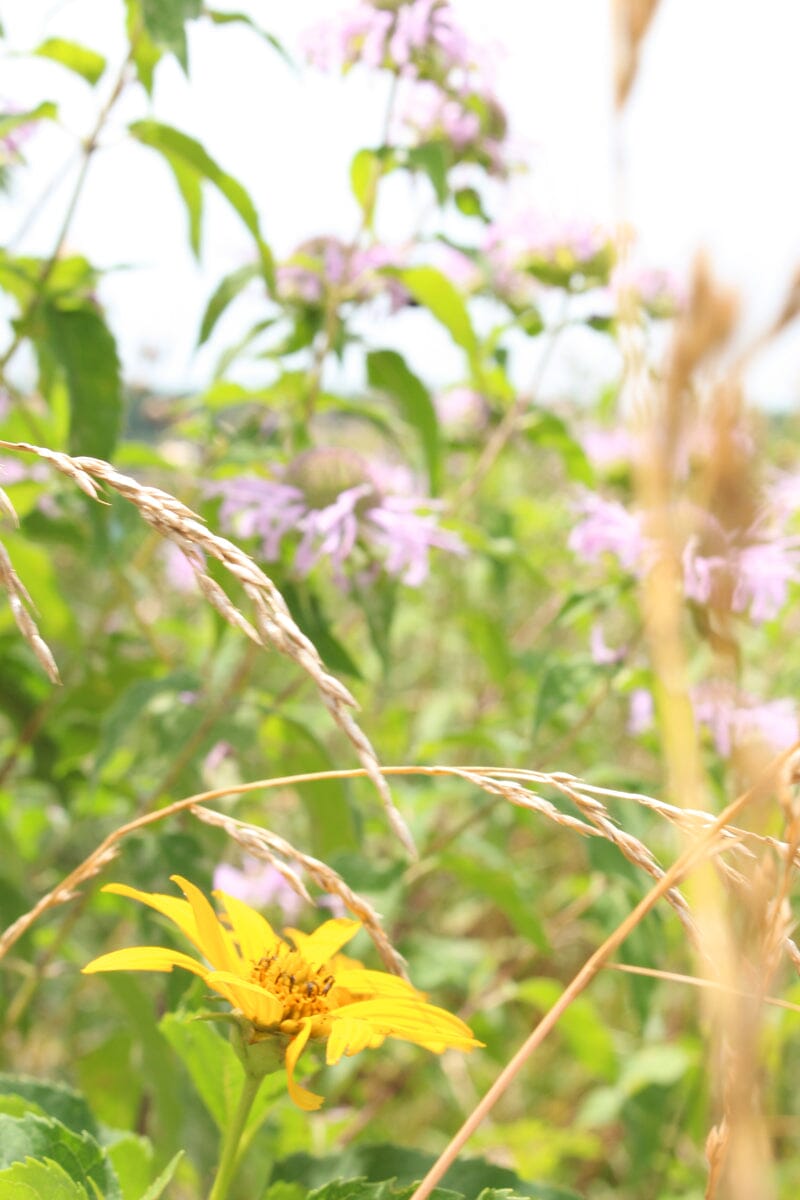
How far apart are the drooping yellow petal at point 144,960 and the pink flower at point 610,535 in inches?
31.0

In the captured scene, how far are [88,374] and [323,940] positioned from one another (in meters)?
0.67

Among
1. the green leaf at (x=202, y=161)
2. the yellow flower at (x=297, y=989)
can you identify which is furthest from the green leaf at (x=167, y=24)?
the yellow flower at (x=297, y=989)

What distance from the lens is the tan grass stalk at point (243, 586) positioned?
415 millimetres

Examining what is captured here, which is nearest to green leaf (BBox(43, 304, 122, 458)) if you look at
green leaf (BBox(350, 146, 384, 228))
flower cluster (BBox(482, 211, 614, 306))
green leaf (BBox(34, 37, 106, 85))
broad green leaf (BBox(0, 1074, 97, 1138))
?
green leaf (BBox(34, 37, 106, 85))

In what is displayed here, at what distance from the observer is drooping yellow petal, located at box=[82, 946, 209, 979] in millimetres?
445

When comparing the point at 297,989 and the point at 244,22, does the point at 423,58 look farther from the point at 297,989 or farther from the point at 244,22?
the point at 297,989

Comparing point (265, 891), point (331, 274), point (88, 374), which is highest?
point (331, 274)

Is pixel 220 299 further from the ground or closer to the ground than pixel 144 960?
further from the ground

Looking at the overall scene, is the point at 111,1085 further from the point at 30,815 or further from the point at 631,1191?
the point at 631,1191

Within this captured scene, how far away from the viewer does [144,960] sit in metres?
0.46

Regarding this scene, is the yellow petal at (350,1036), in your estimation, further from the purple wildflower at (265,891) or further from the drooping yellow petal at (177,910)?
the purple wildflower at (265,891)

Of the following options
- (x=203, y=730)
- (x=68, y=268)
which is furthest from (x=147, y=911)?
(x=68, y=268)

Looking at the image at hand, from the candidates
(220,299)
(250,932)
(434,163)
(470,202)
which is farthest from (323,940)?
(470,202)

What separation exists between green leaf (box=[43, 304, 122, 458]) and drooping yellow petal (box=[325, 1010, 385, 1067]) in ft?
2.18
